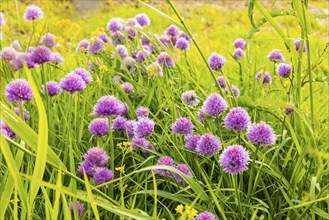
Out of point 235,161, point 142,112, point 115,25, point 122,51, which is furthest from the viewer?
point 115,25

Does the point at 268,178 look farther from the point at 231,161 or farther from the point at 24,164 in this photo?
the point at 24,164

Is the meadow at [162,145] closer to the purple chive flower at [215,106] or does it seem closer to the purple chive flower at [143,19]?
the purple chive flower at [215,106]

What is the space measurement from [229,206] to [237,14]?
4.88 m

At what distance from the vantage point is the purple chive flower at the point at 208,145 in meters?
1.40

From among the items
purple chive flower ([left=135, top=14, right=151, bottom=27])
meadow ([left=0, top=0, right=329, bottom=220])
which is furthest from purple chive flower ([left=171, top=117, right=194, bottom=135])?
purple chive flower ([left=135, top=14, right=151, bottom=27])

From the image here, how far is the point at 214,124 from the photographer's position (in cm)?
172

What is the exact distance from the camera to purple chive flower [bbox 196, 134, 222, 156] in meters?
1.40

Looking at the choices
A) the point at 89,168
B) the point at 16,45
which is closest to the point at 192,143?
the point at 89,168

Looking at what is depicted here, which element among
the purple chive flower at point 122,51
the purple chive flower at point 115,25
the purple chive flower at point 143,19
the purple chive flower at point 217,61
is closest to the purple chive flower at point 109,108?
the purple chive flower at point 217,61

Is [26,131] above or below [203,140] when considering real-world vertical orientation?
above

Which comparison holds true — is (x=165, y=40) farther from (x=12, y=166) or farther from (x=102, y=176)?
(x=12, y=166)

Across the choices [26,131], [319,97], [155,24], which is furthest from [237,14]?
[26,131]

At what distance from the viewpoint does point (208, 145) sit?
1407 mm

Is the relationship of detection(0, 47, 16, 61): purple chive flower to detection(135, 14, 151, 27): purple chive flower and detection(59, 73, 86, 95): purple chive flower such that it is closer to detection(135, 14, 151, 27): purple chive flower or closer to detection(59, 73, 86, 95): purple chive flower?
detection(59, 73, 86, 95): purple chive flower
